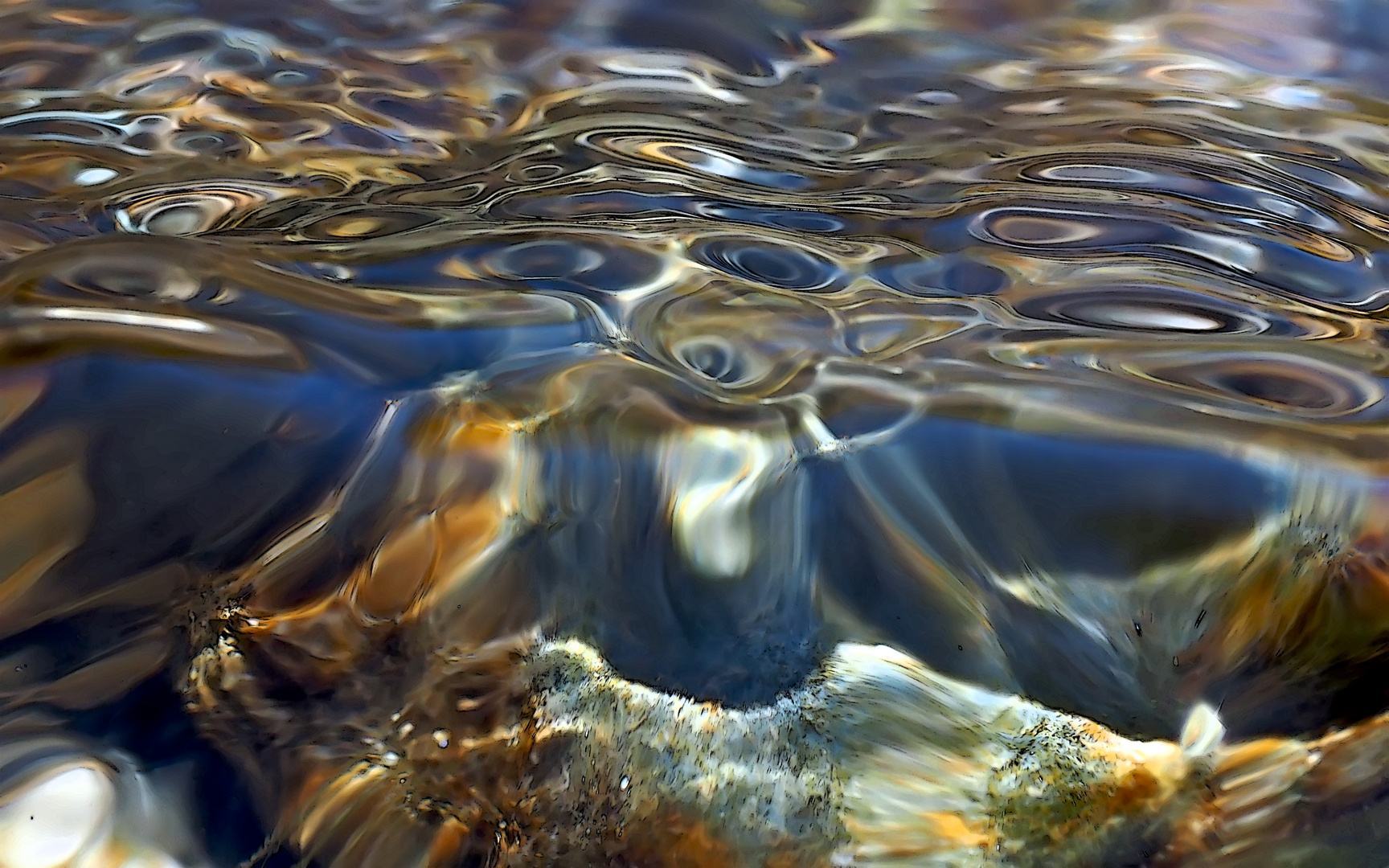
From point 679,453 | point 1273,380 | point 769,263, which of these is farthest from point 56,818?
point 1273,380

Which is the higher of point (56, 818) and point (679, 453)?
point (679, 453)

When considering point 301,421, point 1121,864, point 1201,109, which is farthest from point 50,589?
point 1201,109

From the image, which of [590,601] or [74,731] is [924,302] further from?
[74,731]

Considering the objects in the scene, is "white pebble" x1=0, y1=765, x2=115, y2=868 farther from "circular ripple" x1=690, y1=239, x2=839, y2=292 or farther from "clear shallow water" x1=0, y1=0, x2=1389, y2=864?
"circular ripple" x1=690, y1=239, x2=839, y2=292

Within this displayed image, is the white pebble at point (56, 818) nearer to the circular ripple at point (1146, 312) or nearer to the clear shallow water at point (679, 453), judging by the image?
the clear shallow water at point (679, 453)

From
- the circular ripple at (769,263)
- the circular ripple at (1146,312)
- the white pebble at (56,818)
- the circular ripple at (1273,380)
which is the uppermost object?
the circular ripple at (1273,380)

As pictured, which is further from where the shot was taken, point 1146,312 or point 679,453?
point 1146,312

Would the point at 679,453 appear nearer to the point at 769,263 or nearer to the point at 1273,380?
the point at 769,263

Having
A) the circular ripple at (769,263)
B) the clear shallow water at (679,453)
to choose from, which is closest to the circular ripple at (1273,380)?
the clear shallow water at (679,453)
